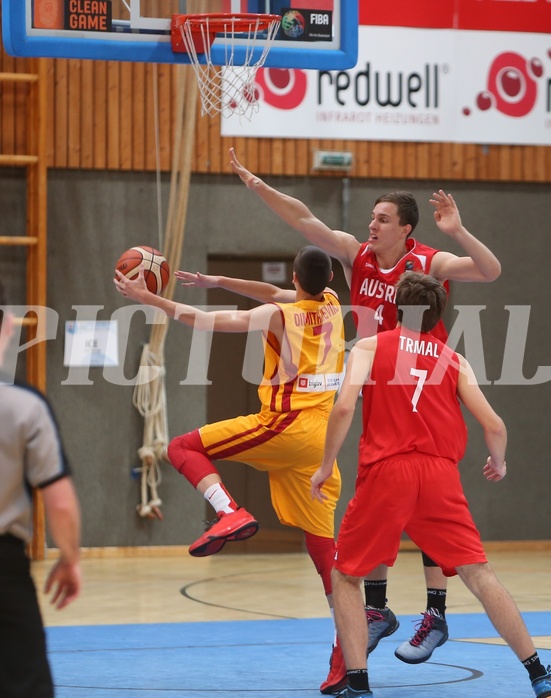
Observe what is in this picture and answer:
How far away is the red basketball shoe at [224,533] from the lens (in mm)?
5652

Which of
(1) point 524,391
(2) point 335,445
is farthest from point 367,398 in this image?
(1) point 524,391

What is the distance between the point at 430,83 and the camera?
1145 cm

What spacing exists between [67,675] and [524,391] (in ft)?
23.7

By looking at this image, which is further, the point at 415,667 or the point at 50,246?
the point at 50,246

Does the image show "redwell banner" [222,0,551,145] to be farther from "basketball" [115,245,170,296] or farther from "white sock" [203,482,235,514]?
"white sock" [203,482,235,514]

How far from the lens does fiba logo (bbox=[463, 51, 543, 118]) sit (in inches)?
458

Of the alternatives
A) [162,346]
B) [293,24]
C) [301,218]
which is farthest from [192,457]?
[162,346]

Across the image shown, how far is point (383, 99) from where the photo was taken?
1141cm

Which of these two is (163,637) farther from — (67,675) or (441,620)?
(441,620)

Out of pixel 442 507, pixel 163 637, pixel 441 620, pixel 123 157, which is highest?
pixel 123 157

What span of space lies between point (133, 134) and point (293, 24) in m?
3.75

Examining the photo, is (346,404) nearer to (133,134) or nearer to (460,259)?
(460,259)

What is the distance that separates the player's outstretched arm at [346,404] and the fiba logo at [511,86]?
7.19m

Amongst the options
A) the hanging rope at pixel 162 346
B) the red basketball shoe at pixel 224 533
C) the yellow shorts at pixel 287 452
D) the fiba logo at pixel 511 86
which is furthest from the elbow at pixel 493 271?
the fiba logo at pixel 511 86
